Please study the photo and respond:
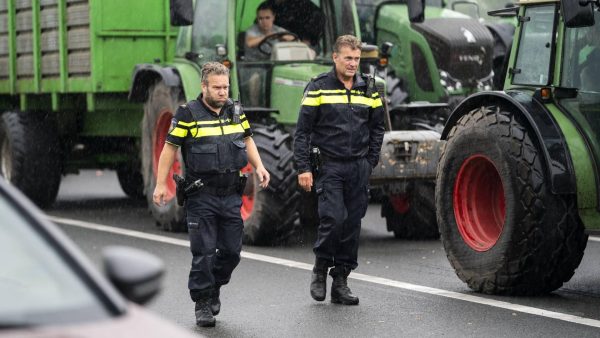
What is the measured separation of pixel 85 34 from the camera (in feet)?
47.5

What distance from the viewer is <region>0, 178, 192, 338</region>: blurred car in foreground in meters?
3.78

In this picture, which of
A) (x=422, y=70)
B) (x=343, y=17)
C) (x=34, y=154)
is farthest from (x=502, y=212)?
(x=34, y=154)

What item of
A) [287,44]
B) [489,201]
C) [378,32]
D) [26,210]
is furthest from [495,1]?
[26,210]

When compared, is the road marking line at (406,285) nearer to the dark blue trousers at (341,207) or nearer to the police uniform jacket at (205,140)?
the dark blue trousers at (341,207)

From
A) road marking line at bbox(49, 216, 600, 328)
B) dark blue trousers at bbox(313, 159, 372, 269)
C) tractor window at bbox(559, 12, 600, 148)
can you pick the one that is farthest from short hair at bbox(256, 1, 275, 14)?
tractor window at bbox(559, 12, 600, 148)

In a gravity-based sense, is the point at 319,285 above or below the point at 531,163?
below

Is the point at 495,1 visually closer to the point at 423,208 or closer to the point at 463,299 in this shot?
the point at 423,208

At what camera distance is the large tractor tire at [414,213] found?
12.9 meters

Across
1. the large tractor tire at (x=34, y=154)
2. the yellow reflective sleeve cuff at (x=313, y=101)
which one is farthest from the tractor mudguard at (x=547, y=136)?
the large tractor tire at (x=34, y=154)

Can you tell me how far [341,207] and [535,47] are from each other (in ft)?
5.71

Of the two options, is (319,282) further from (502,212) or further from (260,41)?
(260,41)

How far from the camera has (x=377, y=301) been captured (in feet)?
30.8

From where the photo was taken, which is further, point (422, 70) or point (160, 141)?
point (422, 70)

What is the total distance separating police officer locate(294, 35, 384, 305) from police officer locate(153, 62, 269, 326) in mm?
719
